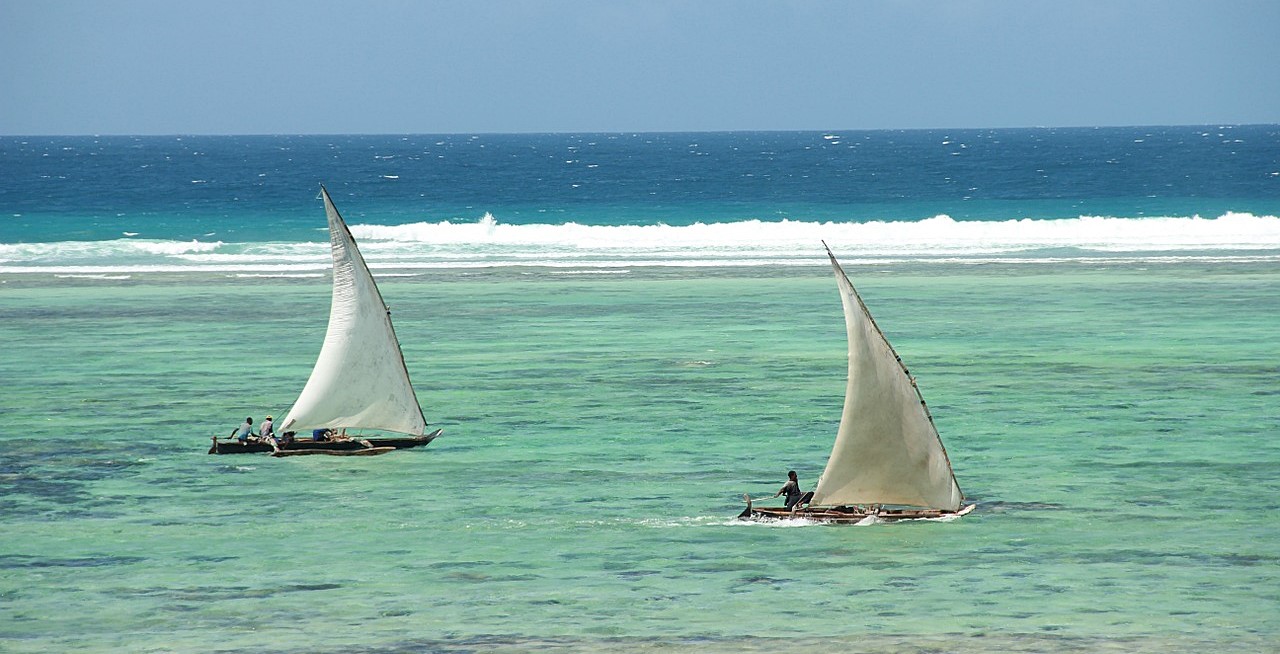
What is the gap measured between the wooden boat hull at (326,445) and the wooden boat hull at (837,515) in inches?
325

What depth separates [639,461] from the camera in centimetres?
2788

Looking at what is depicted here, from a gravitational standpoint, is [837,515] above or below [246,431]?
below

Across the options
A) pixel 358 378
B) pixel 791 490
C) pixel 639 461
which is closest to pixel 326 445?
pixel 358 378

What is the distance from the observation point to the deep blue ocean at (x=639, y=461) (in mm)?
18891

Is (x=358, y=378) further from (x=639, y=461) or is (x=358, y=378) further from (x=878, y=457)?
(x=878, y=457)

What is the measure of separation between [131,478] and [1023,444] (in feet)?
49.0

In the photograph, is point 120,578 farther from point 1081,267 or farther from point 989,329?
point 1081,267

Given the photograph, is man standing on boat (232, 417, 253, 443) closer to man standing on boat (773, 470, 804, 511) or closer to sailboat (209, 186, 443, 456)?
sailboat (209, 186, 443, 456)

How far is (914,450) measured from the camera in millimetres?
22969

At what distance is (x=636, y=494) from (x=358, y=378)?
6.67 meters

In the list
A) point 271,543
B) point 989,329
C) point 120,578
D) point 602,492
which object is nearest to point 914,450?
point 602,492

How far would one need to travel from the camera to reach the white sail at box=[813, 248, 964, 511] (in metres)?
22.3

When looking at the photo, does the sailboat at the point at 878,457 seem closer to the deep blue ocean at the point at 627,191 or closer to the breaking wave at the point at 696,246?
the breaking wave at the point at 696,246

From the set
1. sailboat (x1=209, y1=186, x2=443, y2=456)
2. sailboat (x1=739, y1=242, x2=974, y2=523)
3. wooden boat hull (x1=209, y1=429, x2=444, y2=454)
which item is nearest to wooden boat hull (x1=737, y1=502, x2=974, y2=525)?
sailboat (x1=739, y1=242, x2=974, y2=523)
